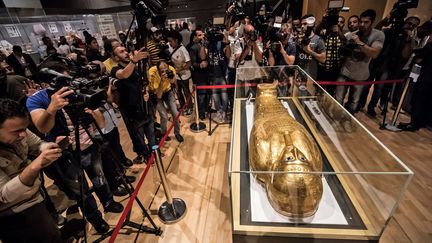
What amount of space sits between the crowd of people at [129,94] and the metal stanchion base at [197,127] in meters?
0.32

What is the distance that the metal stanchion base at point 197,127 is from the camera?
15.0ft

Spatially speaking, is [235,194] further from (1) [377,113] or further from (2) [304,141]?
(1) [377,113]

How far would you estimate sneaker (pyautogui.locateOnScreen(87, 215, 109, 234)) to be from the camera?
7.96ft

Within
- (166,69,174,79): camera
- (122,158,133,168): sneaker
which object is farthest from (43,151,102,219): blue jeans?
(166,69,174,79): camera

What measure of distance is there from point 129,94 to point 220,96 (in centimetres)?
232

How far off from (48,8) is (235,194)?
359 inches

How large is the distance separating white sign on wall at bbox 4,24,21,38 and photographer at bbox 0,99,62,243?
22.0 ft

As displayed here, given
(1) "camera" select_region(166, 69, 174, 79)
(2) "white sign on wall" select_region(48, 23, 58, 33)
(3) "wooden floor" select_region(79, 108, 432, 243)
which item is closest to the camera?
(3) "wooden floor" select_region(79, 108, 432, 243)

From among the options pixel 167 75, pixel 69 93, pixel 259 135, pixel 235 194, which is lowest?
pixel 235 194

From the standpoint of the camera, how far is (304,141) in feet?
6.30

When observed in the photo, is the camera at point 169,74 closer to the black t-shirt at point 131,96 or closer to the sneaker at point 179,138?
the black t-shirt at point 131,96

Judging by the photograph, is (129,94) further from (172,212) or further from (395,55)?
(395,55)

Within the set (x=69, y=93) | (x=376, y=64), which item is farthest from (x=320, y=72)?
(x=69, y=93)

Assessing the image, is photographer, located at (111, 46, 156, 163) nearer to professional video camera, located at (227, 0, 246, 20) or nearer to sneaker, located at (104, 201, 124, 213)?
sneaker, located at (104, 201, 124, 213)
